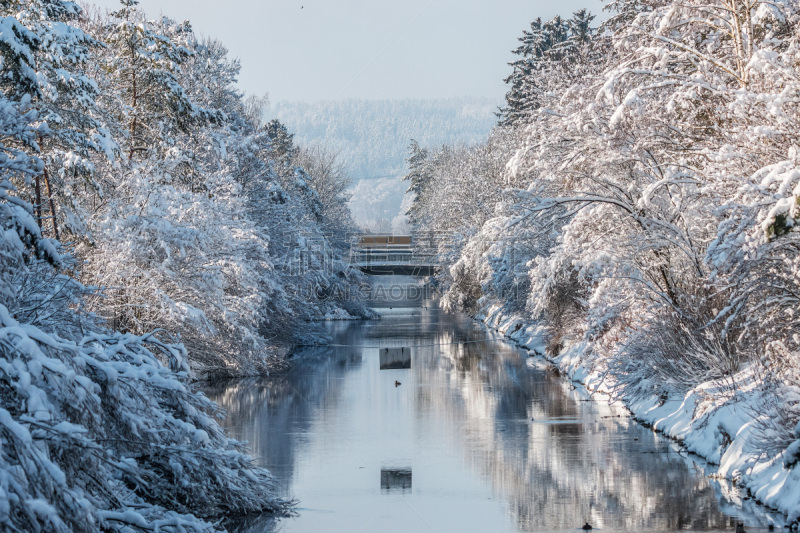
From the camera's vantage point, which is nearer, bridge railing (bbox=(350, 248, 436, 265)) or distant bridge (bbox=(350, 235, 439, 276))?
distant bridge (bbox=(350, 235, 439, 276))

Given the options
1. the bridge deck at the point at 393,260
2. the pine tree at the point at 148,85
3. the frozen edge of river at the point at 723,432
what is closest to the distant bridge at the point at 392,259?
the bridge deck at the point at 393,260

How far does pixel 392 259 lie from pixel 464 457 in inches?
2925

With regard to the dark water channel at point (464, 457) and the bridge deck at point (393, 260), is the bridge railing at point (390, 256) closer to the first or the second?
the bridge deck at point (393, 260)

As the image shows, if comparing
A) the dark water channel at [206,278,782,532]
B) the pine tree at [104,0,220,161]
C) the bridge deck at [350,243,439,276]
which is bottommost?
the dark water channel at [206,278,782,532]

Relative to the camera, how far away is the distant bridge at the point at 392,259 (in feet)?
242

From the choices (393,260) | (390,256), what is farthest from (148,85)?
(390,256)

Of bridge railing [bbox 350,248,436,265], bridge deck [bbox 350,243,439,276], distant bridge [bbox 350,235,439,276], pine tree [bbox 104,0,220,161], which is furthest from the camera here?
bridge railing [bbox 350,248,436,265]

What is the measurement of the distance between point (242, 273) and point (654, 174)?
12304mm

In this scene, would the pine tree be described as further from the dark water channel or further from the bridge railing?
the bridge railing

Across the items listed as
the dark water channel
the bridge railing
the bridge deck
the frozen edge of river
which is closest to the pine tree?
the dark water channel

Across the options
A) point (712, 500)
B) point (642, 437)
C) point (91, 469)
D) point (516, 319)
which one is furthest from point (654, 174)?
point (516, 319)

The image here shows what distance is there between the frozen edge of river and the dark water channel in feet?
0.93

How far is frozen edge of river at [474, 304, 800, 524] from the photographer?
38.4ft

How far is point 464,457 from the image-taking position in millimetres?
16391
